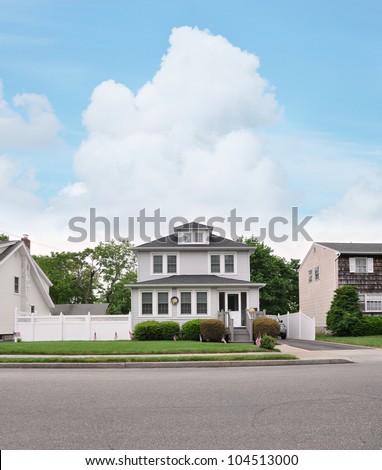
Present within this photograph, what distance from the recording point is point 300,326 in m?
40.8

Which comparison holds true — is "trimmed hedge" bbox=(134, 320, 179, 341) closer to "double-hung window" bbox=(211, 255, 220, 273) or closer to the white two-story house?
the white two-story house

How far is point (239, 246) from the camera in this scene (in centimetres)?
3853

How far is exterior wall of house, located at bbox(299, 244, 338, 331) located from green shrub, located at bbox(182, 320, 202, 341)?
1547cm

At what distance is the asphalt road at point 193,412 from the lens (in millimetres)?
7410

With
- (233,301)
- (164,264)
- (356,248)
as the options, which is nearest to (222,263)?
(233,301)

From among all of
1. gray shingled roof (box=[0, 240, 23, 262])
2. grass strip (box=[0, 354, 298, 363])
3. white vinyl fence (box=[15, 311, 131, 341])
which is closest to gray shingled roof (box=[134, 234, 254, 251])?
white vinyl fence (box=[15, 311, 131, 341])

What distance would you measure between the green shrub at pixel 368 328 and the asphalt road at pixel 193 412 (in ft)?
90.1

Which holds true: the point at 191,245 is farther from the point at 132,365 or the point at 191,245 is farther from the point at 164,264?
the point at 132,365

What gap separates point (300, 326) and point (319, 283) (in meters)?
9.78

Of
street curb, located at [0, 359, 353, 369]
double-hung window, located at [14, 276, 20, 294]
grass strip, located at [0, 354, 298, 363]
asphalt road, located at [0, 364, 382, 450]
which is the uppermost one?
double-hung window, located at [14, 276, 20, 294]

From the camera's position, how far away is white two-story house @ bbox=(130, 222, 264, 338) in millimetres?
36625

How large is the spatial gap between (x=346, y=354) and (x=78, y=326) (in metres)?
16.8

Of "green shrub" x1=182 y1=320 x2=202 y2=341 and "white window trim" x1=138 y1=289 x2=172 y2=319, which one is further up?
"white window trim" x1=138 y1=289 x2=172 y2=319

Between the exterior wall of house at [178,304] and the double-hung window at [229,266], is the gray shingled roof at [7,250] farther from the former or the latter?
the double-hung window at [229,266]
